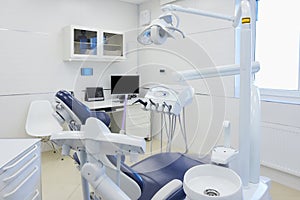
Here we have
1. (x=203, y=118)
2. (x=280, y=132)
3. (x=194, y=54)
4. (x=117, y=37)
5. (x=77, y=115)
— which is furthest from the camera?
(x=117, y=37)

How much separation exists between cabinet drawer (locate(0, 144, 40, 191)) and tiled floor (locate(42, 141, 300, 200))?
101cm

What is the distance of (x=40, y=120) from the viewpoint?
3906 mm

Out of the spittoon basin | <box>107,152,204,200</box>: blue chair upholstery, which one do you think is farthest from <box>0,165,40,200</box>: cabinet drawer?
the spittoon basin

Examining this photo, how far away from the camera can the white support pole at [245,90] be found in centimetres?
145

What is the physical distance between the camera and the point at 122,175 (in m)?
1.33

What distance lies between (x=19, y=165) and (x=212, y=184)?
1.14 metres

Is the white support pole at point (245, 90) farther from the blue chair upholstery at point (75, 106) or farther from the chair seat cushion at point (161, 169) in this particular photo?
the blue chair upholstery at point (75, 106)

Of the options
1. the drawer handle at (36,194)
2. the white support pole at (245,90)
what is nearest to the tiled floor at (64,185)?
the drawer handle at (36,194)

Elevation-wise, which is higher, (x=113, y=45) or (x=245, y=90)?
(x=113, y=45)

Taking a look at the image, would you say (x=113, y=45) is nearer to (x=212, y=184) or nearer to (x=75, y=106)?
(x=75, y=106)

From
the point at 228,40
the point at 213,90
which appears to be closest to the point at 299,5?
the point at 228,40

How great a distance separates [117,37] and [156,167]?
9.09 ft

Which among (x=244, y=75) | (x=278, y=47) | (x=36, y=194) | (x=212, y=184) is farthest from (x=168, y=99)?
(x=278, y=47)

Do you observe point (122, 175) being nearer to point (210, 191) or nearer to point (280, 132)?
point (210, 191)
